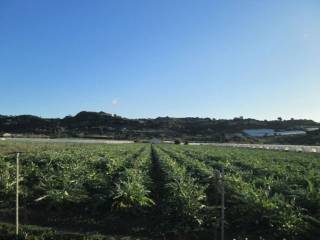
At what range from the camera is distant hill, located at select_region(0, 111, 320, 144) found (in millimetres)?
115125

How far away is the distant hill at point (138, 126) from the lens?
378 ft

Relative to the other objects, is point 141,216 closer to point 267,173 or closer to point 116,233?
point 116,233

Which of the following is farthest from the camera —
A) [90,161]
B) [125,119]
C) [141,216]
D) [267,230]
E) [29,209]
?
[125,119]

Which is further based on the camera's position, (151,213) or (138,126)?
(138,126)

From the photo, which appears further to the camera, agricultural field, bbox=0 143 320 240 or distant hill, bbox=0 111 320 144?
distant hill, bbox=0 111 320 144

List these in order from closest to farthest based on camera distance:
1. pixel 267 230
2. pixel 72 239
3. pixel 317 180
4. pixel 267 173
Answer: pixel 72 239
pixel 267 230
pixel 317 180
pixel 267 173

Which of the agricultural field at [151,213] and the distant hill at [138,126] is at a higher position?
the distant hill at [138,126]

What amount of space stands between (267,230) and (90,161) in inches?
559

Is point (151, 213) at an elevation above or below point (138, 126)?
below

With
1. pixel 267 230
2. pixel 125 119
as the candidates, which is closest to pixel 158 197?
pixel 267 230

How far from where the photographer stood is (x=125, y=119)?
145 m

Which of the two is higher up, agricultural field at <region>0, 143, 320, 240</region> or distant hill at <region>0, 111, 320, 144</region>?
distant hill at <region>0, 111, 320, 144</region>

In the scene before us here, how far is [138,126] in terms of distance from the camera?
13938 cm

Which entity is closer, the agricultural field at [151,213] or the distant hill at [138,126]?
the agricultural field at [151,213]
